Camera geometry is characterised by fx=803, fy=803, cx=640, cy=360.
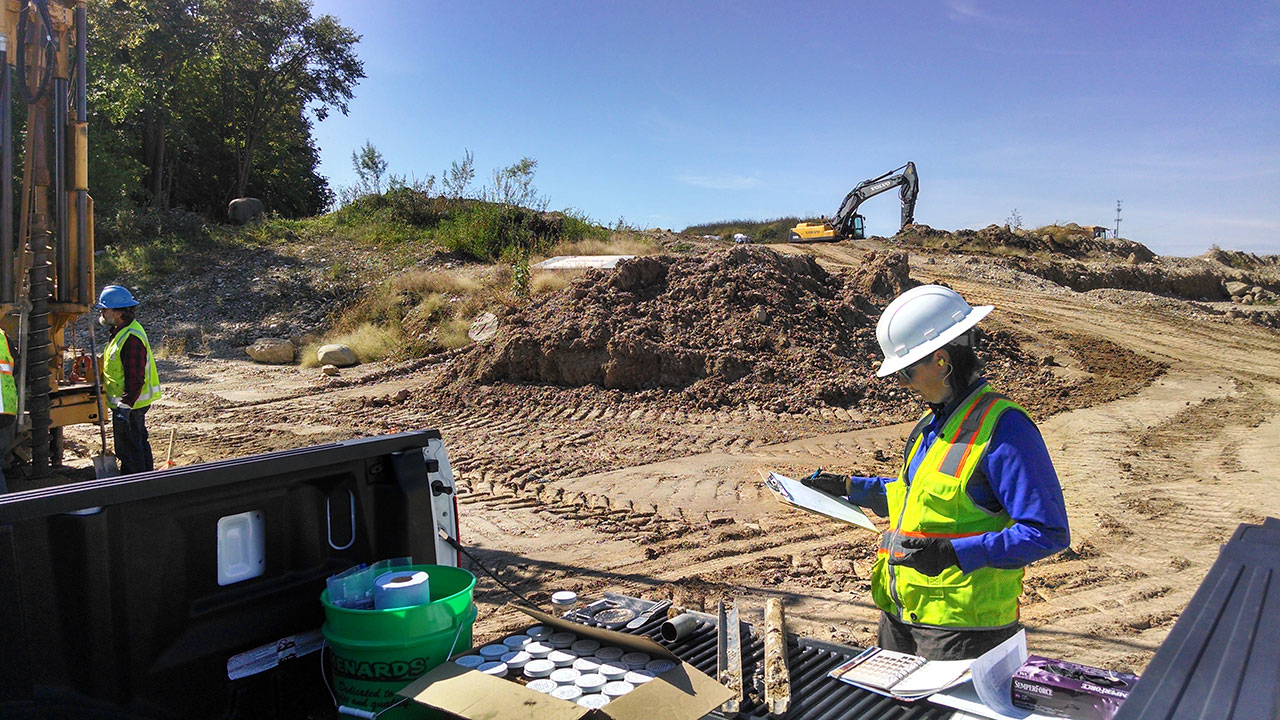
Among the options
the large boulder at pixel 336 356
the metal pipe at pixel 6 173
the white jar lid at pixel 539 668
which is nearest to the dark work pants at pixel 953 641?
the white jar lid at pixel 539 668

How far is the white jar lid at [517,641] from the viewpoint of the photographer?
221 cm

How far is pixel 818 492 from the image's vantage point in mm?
3186

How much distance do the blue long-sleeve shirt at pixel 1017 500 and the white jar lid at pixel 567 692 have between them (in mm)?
1286

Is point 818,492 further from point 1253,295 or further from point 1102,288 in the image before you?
point 1253,295

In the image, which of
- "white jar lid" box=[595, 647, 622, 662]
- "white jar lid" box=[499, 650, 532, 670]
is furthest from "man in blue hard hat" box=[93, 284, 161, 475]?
"white jar lid" box=[595, 647, 622, 662]

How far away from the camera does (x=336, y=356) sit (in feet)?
52.2

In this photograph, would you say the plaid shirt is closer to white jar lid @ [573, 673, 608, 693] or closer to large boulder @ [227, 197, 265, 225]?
white jar lid @ [573, 673, 608, 693]

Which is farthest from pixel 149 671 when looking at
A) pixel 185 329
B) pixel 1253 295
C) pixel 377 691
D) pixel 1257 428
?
pixel 1253 295

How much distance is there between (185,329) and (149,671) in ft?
64.9

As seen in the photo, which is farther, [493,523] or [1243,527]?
[493,523]

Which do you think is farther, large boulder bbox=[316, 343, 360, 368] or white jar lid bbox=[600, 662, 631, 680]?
large boulder bbox=[316, 343, 360, 368]

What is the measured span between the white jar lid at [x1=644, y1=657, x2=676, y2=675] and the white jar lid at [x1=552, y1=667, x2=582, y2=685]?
0.59ft

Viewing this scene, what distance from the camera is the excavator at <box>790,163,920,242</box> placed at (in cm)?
2247

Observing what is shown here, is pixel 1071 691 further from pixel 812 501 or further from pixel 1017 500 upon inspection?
pixel 812 501
